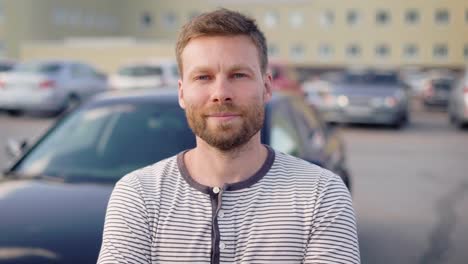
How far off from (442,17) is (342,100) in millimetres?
58073

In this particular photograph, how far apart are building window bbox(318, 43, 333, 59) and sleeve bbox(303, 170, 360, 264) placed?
232ft

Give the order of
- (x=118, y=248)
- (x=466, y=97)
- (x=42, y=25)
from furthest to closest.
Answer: (x=42, y=25) → (x=466, y=97) → (x=118, y=248)

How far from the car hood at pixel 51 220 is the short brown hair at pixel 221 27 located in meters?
1.31

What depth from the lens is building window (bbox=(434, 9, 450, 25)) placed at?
6919 centimetres

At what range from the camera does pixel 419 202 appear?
758cm

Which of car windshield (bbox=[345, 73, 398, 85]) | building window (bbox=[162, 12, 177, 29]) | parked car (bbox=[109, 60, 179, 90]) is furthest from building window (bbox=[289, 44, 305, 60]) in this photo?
car windshield (bbox=[345, 73, 398, 85])

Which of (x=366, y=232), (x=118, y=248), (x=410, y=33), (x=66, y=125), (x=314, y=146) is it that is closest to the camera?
(x=118, y=248)

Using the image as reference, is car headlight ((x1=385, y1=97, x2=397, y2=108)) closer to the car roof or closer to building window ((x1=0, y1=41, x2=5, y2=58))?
the car roof

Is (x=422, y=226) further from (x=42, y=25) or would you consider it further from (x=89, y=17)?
(x=89, y=17)

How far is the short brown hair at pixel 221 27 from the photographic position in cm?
185

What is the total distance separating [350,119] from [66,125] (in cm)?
1239

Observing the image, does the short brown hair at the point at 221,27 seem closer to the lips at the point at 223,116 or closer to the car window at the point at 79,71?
the lips at the point at 223,116

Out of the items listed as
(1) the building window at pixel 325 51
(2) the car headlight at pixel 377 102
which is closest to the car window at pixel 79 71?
(2) the car headlight at pixel 377 102

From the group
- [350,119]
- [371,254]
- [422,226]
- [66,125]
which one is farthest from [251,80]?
[350,119]
